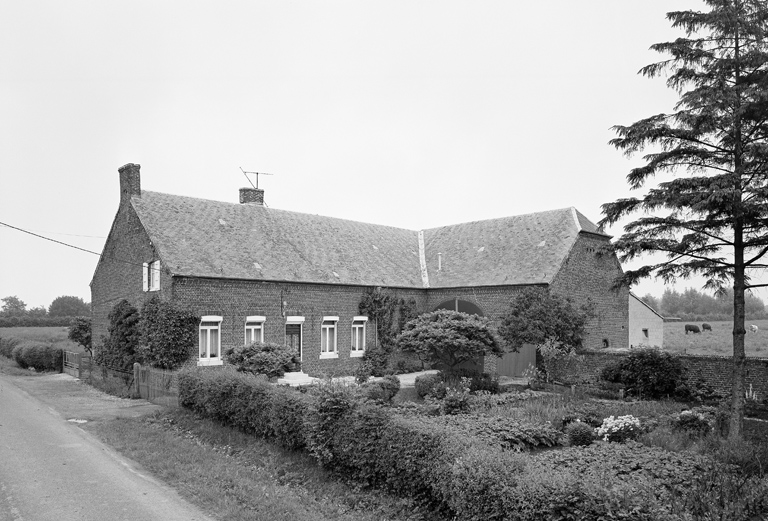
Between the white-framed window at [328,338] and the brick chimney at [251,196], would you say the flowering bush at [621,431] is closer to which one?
the white-framed window at [328,338]

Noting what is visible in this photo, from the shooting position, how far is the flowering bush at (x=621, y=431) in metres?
11.9

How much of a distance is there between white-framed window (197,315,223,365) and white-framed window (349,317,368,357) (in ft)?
22.5

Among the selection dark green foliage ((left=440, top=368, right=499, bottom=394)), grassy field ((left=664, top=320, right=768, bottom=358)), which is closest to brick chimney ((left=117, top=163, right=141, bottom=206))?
dark green foliage ((left=440, top=368, right=499, bottom=394))

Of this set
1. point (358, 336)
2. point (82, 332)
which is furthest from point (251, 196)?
point (82, 332)

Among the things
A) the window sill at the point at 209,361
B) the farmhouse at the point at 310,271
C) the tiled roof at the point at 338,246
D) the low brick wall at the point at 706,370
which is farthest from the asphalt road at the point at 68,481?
the low brick wall at the point at 706,370

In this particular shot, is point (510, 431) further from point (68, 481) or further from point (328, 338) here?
point (328, 338)

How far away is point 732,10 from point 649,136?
3.04m

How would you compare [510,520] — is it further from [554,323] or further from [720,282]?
[554,323]

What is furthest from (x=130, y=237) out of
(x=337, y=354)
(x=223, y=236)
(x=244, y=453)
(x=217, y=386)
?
(x=244, y=453)

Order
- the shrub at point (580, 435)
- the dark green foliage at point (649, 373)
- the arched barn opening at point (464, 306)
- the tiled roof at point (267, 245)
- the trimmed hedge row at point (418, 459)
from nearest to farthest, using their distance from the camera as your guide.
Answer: the trimmed hedge row at point (418, 459) → the shrub at point (580, 435) → the dark green foliage at point (649, 373) → the tiled roof at point (267, 245) → the arched barn opening at point (464, 306)

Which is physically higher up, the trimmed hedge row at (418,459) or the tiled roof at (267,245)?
the tiled roof at (267,245)

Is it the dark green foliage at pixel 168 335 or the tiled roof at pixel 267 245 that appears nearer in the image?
the dark green foliage at pixel 168 335

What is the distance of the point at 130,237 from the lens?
26891mm

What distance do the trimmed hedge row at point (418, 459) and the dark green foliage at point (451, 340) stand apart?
26.8 feet
